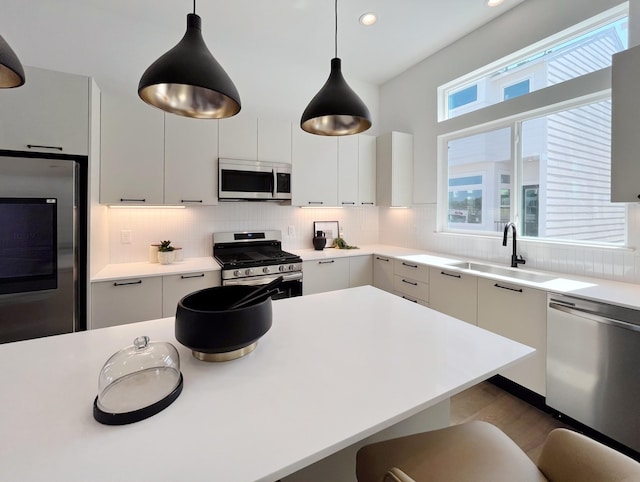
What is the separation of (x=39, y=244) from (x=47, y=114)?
879 millimetres

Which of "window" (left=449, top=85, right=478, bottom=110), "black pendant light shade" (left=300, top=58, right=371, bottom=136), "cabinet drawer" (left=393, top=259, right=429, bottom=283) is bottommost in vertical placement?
"cabinet drawer" (left=393, top=259, right=429, bottom=283)

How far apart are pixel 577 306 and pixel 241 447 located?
6.92 feet

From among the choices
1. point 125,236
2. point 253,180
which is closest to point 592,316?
point 253,180

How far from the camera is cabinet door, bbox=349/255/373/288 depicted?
3396 millimetres

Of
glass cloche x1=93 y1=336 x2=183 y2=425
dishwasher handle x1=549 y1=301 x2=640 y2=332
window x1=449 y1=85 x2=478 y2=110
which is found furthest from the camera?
window x1=449 y1=85 x2=478 y2=110

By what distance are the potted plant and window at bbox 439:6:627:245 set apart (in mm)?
3005

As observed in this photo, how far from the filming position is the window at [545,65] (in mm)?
2199

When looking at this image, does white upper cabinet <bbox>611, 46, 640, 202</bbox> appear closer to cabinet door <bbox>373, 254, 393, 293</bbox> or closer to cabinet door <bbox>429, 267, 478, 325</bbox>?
cabinet door <bbox>429, 267, 478, 325</bbox>

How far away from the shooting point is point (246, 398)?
0.78m

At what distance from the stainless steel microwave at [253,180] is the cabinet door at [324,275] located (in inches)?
31.4

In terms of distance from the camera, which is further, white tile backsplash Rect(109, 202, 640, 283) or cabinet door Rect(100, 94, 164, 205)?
cabinet door Rect(100, 94, 164, 205)

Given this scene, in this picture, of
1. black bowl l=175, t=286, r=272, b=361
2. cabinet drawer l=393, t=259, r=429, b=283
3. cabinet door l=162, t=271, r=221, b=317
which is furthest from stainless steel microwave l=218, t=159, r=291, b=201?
black bowl l=175, t=286, r=272, b=361

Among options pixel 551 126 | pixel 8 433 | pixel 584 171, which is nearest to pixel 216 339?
pixel 8 433

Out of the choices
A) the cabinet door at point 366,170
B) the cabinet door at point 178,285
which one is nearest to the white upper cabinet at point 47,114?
the cabinet door at point 178,285
